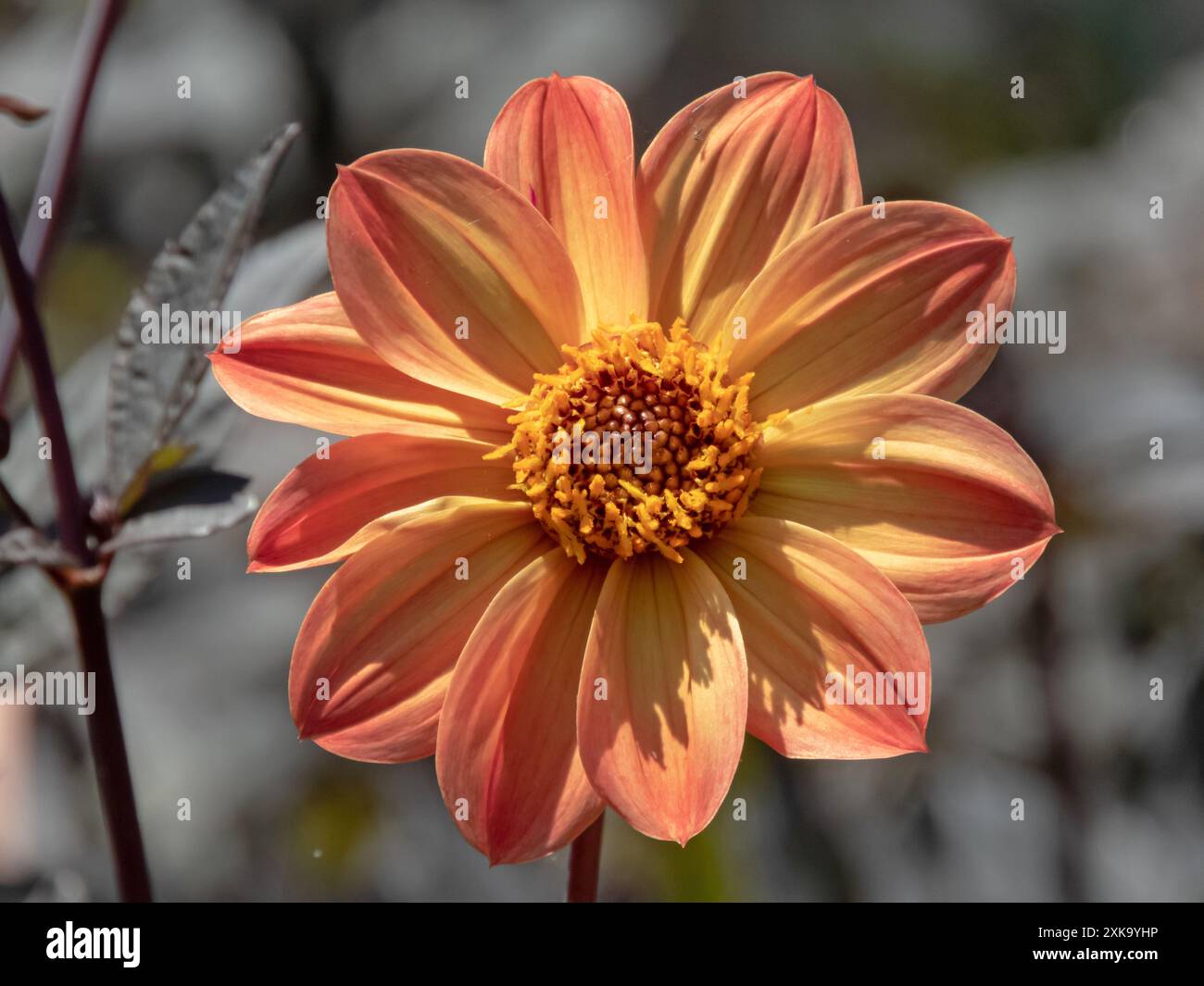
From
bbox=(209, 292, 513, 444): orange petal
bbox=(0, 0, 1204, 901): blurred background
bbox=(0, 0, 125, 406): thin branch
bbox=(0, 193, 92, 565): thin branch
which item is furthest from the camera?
bbox=(0, 0, 1204, 901): blurred background

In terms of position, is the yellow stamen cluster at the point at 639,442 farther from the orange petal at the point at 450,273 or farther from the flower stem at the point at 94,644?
the flower stem at the point at 94,644

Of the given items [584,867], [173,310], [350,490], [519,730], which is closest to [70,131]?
[173,310]

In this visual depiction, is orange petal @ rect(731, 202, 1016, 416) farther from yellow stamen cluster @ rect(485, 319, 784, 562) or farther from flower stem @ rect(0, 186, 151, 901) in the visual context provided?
flower stem @ rect(0, 186, 151, 901)

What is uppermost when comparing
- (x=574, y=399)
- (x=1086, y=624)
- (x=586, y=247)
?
(x=586, y=247)

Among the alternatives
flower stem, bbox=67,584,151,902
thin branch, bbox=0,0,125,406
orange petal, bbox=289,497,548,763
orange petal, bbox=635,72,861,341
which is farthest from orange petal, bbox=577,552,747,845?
thin branch, bbox=0,0,125,406

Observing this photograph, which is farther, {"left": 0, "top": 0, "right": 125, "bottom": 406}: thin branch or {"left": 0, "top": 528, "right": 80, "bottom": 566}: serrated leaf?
{"left": 0, "top": 0, "right": 125, "bottom": 406}: thin branch
